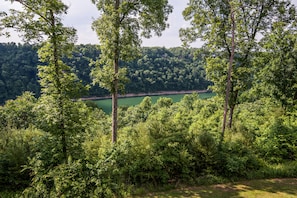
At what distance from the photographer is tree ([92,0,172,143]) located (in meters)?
6.23

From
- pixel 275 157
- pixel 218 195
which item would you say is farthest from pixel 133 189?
pixel 275 157

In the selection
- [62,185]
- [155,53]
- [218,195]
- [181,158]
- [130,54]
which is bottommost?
[218,195]

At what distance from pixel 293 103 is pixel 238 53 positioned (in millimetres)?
4312

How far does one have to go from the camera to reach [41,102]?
5180mm

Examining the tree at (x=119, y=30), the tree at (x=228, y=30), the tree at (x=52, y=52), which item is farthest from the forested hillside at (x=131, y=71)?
the tree at (x=52, y=52)

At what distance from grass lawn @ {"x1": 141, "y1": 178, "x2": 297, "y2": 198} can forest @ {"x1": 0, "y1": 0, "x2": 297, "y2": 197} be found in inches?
11.3

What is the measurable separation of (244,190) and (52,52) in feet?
20.4

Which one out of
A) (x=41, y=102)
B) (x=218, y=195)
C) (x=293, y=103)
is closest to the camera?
(x=41, y=102)

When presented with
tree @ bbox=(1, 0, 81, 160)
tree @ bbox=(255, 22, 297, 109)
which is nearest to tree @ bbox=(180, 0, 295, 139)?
tree @ bbox=(255, 22, 297, 109)

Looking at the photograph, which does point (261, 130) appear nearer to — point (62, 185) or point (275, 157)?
point (275, 157)

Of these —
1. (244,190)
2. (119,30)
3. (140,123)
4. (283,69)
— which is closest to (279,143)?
(244,190)

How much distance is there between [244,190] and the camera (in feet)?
20.8

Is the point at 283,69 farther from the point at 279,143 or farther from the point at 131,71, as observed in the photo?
the point at 131,71

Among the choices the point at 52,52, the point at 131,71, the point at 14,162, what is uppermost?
the point at 131,71
